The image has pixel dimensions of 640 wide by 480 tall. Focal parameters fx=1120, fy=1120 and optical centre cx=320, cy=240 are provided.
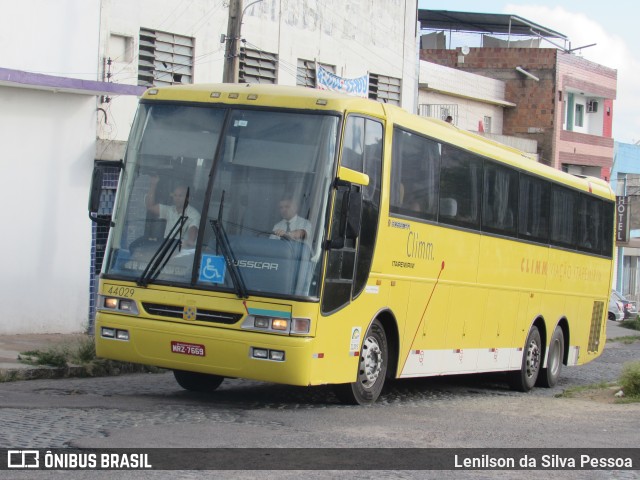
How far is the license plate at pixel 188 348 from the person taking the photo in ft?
35.7

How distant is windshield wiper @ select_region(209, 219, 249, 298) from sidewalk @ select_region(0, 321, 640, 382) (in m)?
4.30

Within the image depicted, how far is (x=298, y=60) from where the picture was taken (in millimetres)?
25859

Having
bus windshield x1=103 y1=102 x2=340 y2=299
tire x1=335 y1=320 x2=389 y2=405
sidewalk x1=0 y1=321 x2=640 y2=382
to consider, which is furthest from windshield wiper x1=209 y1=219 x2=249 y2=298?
sidewalk x1=0 y1=321 x2=640 y2=382

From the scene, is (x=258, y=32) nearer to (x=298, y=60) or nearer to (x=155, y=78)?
(x=298, y=60)

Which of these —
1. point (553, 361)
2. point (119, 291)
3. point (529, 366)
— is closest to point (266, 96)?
point (119, 291)

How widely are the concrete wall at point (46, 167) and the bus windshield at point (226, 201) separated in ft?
26.4

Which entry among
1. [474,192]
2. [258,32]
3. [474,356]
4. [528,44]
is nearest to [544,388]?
[474,356]

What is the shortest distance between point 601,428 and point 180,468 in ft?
17.6

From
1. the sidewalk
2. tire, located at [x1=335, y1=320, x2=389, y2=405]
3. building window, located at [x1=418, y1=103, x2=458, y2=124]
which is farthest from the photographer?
building window, located at [x1=418, y1=103, x2=458, y2=124]

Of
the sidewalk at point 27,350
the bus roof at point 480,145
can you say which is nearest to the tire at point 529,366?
the bus roof at point 480,145

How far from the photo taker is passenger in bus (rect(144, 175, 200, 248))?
11062 millimetres

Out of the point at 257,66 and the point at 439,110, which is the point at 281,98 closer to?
the point at 257,66

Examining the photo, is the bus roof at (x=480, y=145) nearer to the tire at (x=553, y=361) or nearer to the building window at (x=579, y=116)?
the tire at (x=553, y=361)

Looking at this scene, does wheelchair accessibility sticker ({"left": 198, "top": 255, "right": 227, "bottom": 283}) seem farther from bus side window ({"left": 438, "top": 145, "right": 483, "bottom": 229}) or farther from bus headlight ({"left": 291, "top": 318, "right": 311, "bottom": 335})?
bus side window ({"left": 438, "top": 145, "right": 483, "bottom": 229})
